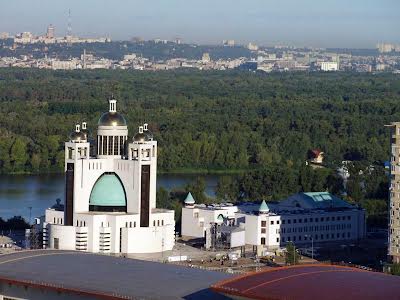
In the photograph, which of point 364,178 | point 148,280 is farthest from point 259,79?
point 148,280

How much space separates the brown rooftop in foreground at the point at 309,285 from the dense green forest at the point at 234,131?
13047 mm

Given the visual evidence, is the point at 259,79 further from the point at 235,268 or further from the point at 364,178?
the point at 235,268

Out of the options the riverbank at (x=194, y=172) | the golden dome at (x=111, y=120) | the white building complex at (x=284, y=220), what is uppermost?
the golden dome at (x=111, y=120)

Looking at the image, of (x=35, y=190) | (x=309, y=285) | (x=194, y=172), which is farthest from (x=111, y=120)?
(x=194, y=172)

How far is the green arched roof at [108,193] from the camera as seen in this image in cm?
2455

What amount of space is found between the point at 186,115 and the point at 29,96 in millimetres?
13320

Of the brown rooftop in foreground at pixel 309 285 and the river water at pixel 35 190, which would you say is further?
the river water at pixel 35 190

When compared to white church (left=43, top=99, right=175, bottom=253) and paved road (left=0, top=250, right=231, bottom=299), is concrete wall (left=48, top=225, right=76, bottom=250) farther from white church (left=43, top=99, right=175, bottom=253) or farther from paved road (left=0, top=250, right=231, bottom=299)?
paved road (left=0, top=250, right=231, bottom=299)

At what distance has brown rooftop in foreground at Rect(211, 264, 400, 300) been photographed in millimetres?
15523

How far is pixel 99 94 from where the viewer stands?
6781 cm

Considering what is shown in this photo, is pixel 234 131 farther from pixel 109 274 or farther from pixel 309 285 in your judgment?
pixel 309 285

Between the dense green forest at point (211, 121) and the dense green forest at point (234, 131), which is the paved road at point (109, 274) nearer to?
the dense green forest at point (234, 131)

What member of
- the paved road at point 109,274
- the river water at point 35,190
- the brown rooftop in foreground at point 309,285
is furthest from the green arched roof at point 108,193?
the brown rooftop in foreground at point 309,285

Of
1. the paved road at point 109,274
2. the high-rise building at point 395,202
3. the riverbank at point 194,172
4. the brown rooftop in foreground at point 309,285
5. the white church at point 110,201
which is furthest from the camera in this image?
the riverbank at point 194,172
